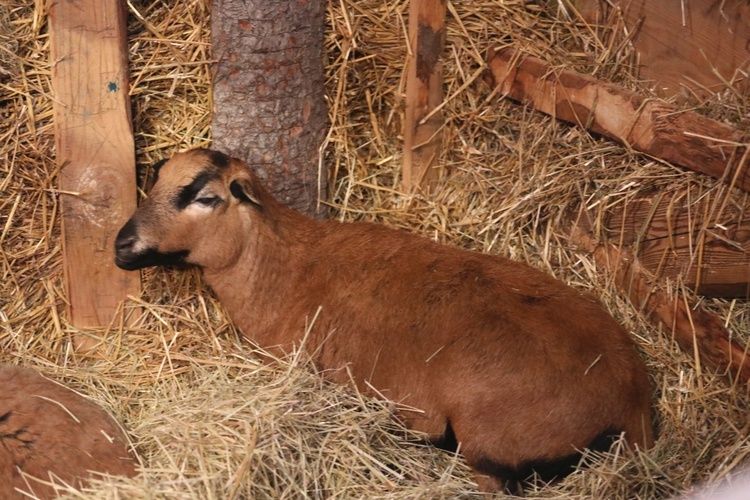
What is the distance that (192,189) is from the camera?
533 centimetres

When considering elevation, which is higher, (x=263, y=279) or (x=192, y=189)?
(x=192, y=189)

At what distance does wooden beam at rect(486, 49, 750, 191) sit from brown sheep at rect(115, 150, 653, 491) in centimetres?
113

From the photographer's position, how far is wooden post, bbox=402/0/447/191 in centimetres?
620

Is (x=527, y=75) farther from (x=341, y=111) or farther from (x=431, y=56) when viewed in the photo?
(x=341, y=111)

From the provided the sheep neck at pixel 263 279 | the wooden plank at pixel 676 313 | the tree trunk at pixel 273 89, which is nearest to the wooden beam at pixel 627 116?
the wooden plank at pixel 676 313

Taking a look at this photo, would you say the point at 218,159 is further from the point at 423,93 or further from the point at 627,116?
the point at 627,116

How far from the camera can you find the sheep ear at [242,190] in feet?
17.5

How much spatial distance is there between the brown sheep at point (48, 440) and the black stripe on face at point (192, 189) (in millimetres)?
1299

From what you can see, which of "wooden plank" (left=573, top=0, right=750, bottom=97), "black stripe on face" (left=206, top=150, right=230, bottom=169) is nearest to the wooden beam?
"wooden plank" (left=573, top=0, right=750, bottom=97)

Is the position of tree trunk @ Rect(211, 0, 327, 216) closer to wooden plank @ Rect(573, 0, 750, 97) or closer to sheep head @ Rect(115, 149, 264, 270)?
sheep head @ Rect(115, 149, 264, 270)

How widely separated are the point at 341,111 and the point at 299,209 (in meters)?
0.76

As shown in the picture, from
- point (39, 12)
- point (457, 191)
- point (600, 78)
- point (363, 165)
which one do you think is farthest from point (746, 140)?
point (39, 12)

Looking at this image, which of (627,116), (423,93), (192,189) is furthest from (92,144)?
(627,116)

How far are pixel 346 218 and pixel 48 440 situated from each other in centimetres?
267
